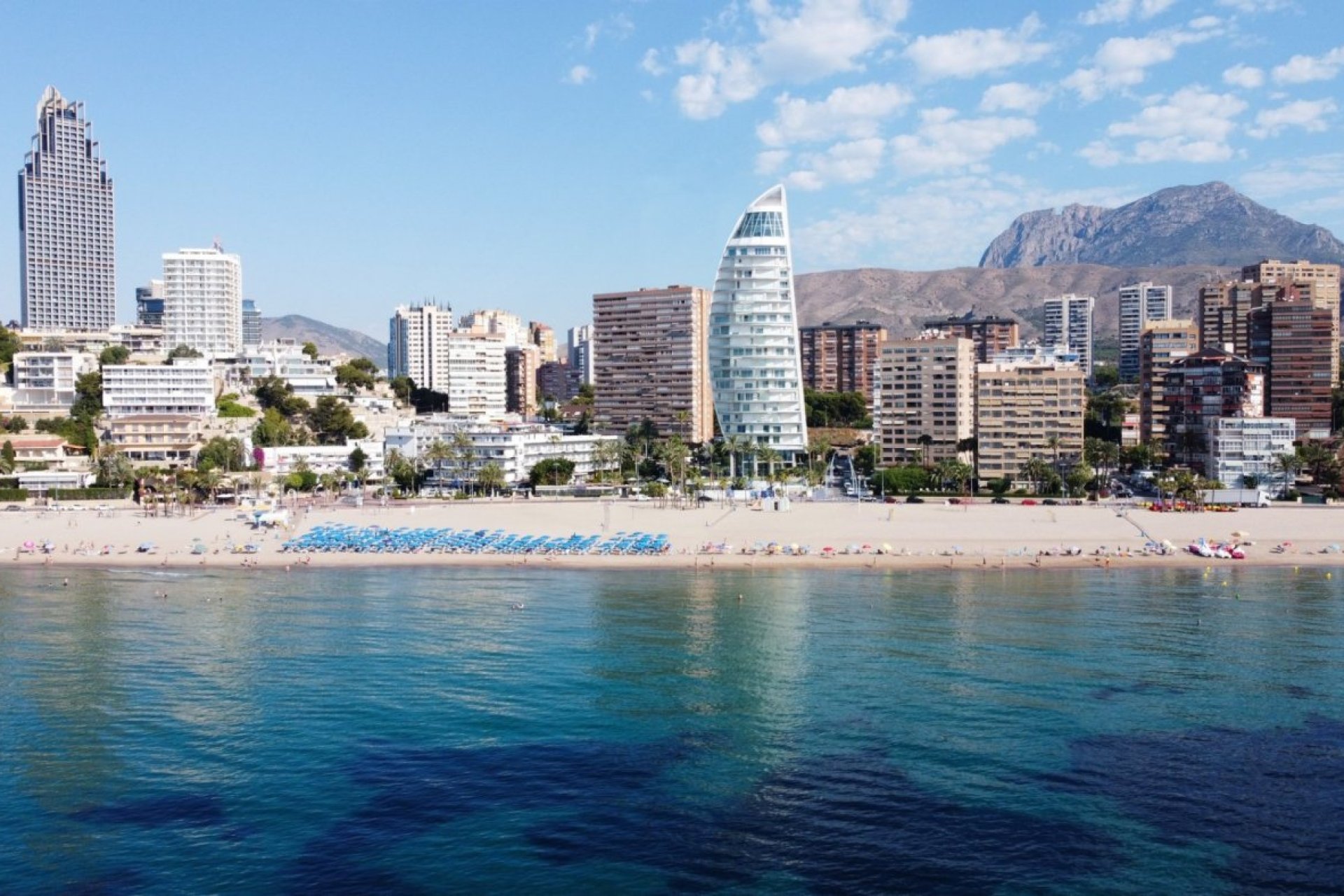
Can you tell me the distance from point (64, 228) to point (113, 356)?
82.0 m

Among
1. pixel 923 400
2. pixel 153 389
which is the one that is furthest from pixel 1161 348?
pixel 153 389

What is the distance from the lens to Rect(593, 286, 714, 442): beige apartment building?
12962 cm

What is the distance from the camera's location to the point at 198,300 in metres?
166

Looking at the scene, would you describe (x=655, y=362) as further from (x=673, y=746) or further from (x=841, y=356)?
(x=673, y=746)

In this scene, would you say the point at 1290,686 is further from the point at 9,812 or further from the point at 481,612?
the point at 9,812

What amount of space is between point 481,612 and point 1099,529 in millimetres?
42908

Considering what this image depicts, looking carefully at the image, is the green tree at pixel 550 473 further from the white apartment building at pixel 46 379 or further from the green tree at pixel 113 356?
the white apartment building at pixel 46 379

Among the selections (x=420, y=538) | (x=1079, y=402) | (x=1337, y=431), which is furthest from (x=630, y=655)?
(x=1337, y=431)

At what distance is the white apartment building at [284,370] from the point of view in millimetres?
130750

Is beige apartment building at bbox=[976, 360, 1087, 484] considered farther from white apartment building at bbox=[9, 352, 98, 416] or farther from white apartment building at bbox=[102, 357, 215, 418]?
white apartment building at bbox=[9, 352, 98, 416]

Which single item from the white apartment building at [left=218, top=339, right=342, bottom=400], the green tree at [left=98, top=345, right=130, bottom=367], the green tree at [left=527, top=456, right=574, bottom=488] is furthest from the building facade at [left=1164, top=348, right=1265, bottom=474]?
the green tree at [left=98, top=345, right=130, bottom=367]

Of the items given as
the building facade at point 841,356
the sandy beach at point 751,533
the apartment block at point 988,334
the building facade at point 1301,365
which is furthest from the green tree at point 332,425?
the apartment block at point 988,334

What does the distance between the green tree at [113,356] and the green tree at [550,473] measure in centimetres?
4961

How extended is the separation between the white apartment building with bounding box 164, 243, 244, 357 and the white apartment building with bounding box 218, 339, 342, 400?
1828 cm
